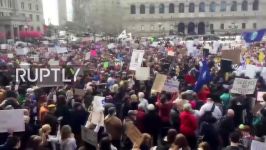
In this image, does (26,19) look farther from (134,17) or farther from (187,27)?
(187,27)

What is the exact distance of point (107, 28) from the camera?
258 ft

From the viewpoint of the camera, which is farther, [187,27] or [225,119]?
[187,27]

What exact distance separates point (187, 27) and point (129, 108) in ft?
261

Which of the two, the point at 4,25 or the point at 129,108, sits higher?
the point at 4,25

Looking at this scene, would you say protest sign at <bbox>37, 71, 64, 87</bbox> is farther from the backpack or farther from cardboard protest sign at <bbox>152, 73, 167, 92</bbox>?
the backpack

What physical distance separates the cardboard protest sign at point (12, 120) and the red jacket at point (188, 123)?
323 cm

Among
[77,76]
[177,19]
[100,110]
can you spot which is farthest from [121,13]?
[100,110]

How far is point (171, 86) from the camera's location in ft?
40.5

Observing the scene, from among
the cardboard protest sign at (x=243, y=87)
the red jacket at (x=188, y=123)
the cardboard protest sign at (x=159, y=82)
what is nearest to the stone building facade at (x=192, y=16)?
the cardboard protest sign at (x=159, y=82)

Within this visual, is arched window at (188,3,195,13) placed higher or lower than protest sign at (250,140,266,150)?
higher

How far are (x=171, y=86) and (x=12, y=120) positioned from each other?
5182mm

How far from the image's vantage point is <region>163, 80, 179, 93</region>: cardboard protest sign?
12.2 metres

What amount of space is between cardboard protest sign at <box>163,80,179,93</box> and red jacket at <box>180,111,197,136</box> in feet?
9.19

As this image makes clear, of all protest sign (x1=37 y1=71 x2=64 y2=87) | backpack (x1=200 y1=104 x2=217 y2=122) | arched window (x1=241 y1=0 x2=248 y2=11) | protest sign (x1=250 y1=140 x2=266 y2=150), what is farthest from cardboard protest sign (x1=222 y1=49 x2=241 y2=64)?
arched window (x1=241 y1=0 x2=248 y2=11)
